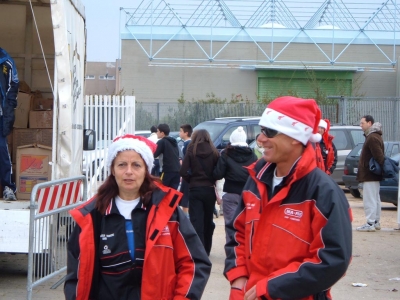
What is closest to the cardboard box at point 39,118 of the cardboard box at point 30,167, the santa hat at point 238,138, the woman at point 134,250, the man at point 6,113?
the cardboard box at point 30,167

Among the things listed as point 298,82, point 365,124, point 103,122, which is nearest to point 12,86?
point 103,122

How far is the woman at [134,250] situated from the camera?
3.54m

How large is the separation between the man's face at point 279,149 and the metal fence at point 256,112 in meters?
23.8

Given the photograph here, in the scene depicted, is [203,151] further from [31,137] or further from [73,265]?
[73,265]

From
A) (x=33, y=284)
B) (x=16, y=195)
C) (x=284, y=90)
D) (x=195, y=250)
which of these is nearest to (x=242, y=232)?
(x=195, y=250)

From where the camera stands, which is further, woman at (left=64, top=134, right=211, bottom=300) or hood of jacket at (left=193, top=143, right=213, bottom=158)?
hood of jacket at (left=193, top=143, right=213, bottom=158)

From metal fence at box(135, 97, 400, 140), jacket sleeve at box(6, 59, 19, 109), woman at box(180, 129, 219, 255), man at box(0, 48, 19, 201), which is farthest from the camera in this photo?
metal fence at box(135, 97, 400, 140)

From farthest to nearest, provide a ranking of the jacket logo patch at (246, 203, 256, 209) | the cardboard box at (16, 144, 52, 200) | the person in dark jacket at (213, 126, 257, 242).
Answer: the person in dark jacket at (213, 126, 257, 242) → the cardboard box at (16, 144, 52, 200) → the jacket logo patch at (246, 203, 256, 209)

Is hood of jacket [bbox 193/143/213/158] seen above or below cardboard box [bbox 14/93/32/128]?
below

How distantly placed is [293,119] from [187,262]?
2.95 ft

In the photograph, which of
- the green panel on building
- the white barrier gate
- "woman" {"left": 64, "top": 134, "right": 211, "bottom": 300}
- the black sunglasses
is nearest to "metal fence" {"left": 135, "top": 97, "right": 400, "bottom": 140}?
the green panel on building

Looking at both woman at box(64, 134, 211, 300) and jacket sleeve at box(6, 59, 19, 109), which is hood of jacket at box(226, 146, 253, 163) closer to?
jacket sleeve at box(6, 59, 19, 109)

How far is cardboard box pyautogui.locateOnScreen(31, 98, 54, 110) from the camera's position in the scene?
9804 millimetres

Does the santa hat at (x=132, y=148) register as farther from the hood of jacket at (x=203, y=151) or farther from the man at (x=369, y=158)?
the man at (x=369, y=158)
